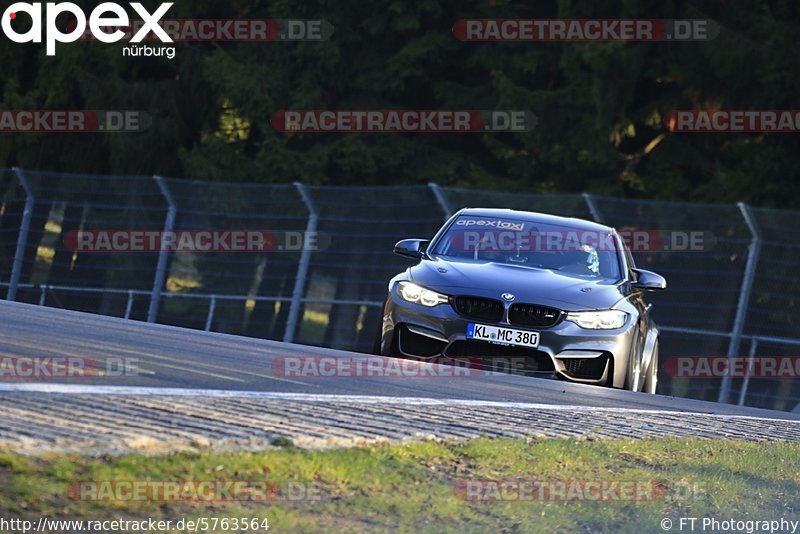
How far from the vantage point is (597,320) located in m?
11.3

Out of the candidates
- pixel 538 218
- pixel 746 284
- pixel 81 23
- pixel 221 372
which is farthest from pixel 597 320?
pixel 81 23

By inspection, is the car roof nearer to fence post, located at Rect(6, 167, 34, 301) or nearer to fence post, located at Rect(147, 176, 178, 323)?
fence post, located at Rect(147, 176, 178, 323)

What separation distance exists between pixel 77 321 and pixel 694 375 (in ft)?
33.4

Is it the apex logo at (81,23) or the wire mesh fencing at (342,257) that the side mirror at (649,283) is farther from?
the apex logo at (81,23)

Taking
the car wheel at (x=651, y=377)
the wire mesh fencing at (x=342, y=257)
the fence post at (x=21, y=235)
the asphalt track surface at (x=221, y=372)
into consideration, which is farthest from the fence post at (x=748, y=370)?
the fence post at (x=21, y=235)

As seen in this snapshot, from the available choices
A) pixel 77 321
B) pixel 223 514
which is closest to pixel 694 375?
pixel 77 321

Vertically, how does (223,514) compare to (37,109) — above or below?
below

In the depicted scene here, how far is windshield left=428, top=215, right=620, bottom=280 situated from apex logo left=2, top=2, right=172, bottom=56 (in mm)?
20831

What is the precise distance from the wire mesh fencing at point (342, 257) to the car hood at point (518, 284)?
5.38 m

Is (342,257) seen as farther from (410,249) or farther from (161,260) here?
(410,249)

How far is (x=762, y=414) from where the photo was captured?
11.0 meters

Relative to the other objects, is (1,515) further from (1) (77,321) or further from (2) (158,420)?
(1) (77,321)

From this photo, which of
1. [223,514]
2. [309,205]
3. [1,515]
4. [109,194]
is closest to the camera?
[1,515]

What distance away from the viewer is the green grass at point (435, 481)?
5293mm
